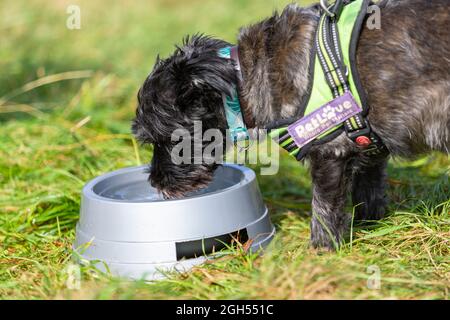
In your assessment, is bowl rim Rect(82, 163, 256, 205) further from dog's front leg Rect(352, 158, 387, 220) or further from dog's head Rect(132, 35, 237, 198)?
dog's front leg Rect(352, 158, 387, 220)

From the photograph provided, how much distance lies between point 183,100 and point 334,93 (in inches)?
30.1

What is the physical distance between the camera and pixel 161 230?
3.23 meters

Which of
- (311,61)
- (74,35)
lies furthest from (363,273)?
→ (74,35)

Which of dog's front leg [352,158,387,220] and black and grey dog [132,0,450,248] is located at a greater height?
black and grey dog [132,0,450,248]

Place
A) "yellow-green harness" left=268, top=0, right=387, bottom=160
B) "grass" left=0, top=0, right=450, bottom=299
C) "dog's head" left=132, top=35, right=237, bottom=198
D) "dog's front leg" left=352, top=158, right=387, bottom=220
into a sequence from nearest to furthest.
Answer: "grass" left=0, top=0, right=450, bottom=299 → "yellow-green harness" left=268, top=0, right=387, bottom=160 → "dog's head" left=132, top=35, right=237, bottom=198 → "dog's front leg" left=352, top=158, right=387, bottom=220

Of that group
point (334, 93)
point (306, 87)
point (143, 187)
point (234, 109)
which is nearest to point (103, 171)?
point (143, 187)

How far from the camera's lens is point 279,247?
352 cm

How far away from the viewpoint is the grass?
2893mm

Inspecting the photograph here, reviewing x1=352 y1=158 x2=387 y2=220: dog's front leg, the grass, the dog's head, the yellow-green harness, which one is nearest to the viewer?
the grass

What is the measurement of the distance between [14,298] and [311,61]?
1.80 meters

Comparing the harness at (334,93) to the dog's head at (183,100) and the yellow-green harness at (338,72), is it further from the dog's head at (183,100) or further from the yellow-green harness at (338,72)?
the dog's head at (183,100)

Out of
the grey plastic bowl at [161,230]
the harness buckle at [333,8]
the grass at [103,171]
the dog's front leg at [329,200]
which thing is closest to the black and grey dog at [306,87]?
the dog's front leg at [329,200]

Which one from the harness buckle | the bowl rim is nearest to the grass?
the bowl rim
